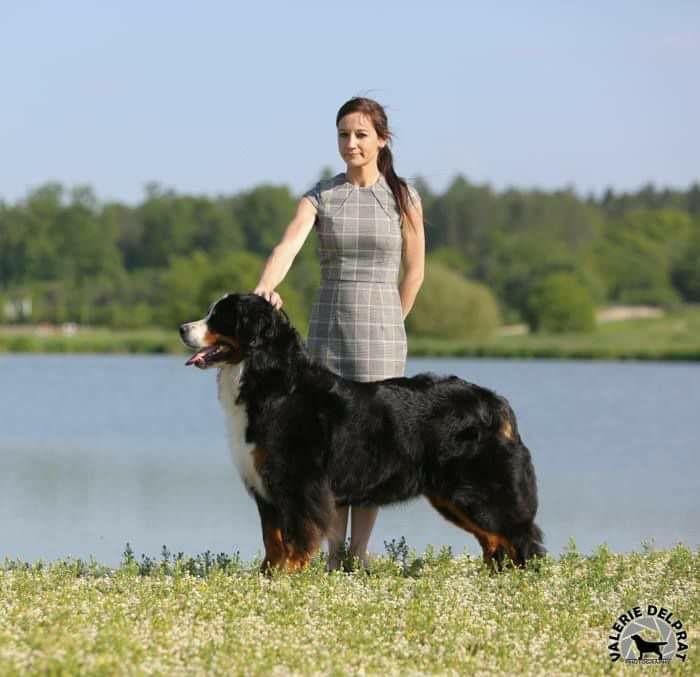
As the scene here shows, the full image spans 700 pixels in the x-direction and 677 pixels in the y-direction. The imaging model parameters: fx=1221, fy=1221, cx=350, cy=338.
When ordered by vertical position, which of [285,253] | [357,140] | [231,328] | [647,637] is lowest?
[647,637]

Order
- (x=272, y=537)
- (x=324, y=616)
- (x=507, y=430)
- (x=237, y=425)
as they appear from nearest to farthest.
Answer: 1. (x=324, y=616)
2. (x=237, y=425)
3. (x=272, y=537)
4. (x=507, y=430)

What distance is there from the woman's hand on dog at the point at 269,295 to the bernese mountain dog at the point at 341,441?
5cm

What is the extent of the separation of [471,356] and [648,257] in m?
40.6

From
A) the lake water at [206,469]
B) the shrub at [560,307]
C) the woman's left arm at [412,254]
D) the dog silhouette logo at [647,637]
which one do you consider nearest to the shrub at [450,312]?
the shrub at [560,307]

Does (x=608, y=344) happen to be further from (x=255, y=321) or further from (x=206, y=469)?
(x=255, y=321)

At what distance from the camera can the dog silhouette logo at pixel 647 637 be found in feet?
16.0

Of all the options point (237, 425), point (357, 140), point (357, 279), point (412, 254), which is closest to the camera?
point (237, 425)

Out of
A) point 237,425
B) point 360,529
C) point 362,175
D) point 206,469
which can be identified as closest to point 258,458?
point 237,425

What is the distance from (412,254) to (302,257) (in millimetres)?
67850

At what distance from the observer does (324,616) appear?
205 inches

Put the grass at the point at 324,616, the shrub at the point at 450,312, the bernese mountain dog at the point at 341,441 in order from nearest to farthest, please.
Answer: the grass at the point at 324,616 → the bernese mountain dog at the point at 341,441 → the shrub at the point at 450,312

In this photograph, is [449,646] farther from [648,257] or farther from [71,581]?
[648,257]

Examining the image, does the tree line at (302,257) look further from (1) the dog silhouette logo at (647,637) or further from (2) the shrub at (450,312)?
(1) the dog silhouette logo at (647,637)

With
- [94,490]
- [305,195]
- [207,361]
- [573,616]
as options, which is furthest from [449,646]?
[94,490]
